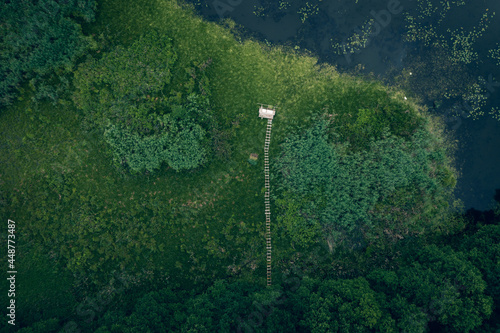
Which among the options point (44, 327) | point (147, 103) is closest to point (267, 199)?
point (147, 103)

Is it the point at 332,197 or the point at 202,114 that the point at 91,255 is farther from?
the point at 332,197

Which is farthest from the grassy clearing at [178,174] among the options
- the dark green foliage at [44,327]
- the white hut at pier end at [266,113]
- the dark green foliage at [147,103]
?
the dark green foliage at [44,327]

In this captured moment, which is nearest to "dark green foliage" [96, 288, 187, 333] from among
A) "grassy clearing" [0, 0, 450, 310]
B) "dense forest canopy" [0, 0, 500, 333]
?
"dense forest canopy" [0, 0, 500, 333]

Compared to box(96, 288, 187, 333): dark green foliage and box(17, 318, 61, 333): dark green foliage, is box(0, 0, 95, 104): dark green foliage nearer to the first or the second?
box(17, 318, 61, 333): dark green foliage

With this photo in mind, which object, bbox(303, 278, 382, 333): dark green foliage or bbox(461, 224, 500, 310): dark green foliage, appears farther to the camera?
bbox(461, 224, 500, 310): dark green foliage

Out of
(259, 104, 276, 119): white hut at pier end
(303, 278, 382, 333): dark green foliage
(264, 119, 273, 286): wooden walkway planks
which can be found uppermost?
(259, 104, 276, 119): white hut at pier end

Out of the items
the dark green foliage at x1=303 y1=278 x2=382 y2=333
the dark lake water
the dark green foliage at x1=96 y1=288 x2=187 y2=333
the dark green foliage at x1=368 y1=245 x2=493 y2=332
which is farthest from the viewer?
the dark lake water
